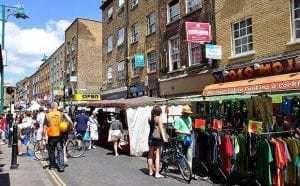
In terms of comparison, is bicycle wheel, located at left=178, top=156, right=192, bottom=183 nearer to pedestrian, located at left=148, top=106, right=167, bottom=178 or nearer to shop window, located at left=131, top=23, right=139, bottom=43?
pedestrian, located at left=148, top=106, right=167, bottom=178

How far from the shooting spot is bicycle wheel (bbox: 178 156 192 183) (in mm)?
10905

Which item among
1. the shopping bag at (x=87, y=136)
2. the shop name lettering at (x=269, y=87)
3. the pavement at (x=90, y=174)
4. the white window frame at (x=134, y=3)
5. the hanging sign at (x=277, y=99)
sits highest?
the white window frame at (x=134, y=3)

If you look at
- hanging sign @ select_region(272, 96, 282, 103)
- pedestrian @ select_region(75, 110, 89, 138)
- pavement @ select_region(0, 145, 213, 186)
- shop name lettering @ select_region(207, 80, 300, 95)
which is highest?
shop name lettering @ select_region(207, 80, 300, 95)

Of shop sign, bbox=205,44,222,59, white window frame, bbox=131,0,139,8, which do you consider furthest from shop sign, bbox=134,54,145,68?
shop sign, bbox=205,44,222,59

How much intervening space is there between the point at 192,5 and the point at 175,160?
44.5 ft

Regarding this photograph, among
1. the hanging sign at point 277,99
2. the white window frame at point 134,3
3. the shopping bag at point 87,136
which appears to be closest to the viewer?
the hanging sign at point 277,99

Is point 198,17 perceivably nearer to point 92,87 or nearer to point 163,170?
point 163,170

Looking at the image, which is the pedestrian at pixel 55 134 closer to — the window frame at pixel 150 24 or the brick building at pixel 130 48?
the brick building at pixel 130 48

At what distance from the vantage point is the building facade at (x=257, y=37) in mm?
16172

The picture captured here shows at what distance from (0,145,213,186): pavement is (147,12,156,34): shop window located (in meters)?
13.6

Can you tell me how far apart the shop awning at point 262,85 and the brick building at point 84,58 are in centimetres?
3324

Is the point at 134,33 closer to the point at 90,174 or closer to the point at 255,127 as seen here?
the point at 90,174

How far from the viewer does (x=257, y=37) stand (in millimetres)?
17953

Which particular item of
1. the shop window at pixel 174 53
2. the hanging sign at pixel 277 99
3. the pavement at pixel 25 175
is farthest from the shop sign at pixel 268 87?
the pavement at pixel 25 175
